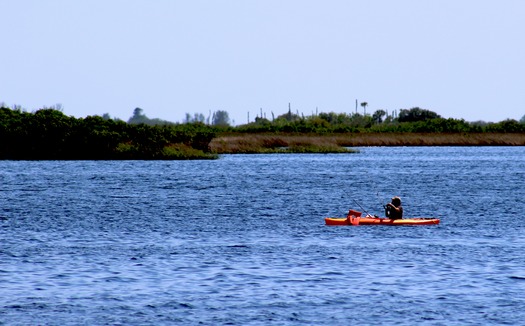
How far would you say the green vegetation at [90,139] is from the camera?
5315 inches

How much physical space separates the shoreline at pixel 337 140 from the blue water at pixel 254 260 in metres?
87.0

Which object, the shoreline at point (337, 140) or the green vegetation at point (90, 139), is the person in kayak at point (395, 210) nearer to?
the green vegetation at point (90, 139)

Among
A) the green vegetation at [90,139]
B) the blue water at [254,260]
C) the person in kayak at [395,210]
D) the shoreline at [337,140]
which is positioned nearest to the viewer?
the blue water at [254,260]

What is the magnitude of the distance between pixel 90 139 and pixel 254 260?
10438cm

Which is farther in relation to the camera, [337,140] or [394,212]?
[337,140]

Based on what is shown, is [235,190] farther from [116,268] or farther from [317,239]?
[116,268]

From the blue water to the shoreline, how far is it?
8699 centimetres

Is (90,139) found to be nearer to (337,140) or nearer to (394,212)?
(337,140)

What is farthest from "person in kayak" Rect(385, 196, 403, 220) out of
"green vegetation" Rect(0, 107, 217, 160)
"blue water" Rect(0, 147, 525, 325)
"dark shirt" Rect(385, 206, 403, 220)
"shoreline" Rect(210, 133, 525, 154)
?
"shoreline" Rect(210, 133, 525, 154)

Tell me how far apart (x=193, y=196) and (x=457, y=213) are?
21731 mm

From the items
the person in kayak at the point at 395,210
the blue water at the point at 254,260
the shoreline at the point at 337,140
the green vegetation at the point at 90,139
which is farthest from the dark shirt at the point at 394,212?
the shoreline at the point at 337,140

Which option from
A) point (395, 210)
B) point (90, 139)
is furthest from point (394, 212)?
point (90, 139)

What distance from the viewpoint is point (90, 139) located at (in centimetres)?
13675

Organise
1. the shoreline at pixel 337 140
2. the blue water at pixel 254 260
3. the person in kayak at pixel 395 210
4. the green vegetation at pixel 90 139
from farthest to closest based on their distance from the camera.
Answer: the shoreline at pixel 337 140 → the green vegetation at pixel 90 139 → the person in kayak at pixel 395 210 → the blue water at pixel 254 260
